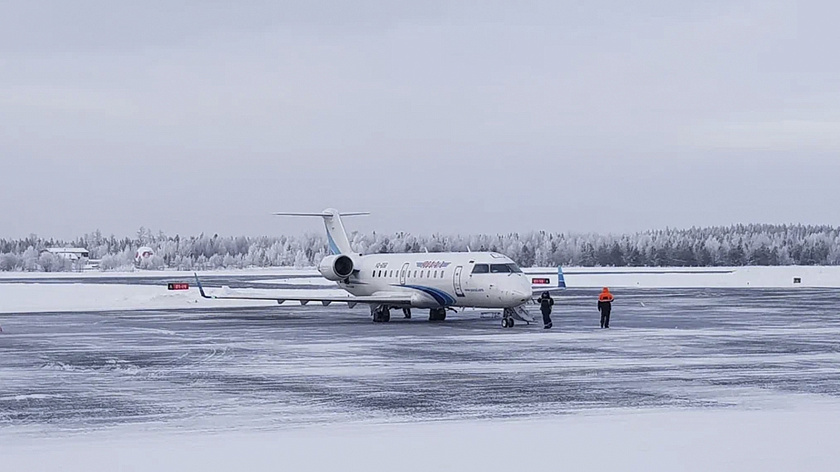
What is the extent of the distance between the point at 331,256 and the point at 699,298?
20.8 m

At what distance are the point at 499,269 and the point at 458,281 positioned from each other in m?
1.45

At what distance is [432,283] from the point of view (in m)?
35.7

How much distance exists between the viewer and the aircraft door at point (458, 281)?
34594 mm

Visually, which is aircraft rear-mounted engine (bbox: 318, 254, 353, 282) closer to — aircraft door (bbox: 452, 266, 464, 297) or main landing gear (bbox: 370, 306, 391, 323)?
main landing gear (bbox: 370, 306, 391, 323)

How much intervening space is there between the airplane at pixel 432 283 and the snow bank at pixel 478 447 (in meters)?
19.4

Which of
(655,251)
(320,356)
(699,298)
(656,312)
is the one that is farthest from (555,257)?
(320,356)

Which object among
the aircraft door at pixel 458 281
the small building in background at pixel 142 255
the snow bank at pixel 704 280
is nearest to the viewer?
the aircraft door at pixel 458 281

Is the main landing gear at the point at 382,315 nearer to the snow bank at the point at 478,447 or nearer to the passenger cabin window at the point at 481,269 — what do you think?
the passenger cabin window at the point at 481,269

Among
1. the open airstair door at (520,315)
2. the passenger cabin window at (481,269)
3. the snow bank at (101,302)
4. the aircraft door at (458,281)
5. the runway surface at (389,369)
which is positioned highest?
the passenger cabin window at (481,269)

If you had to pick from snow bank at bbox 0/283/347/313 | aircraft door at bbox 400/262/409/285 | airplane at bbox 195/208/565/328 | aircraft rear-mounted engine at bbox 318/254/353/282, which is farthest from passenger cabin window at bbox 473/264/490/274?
snow bank at bbox 0/283/347/313

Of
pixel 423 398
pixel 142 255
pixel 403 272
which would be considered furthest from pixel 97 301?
pixel 142 255

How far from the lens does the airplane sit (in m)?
33.3

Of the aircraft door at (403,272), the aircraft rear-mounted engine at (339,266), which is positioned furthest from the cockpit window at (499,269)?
the aircraft rear-mounted engine at (339,266)

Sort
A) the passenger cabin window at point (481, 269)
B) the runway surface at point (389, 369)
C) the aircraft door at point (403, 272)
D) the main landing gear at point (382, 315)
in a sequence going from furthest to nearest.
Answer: the aircraft door at point (403, 272) < the main landing gear at point (382, 315) < the passenger cabin window at point (481, 269) < the runway surface at point (389, 369)
